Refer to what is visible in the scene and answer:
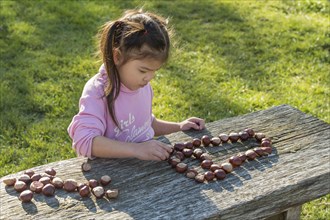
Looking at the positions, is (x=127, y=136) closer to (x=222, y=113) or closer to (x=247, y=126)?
(x=247, y=126)

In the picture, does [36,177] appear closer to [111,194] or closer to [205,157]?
[111,194]

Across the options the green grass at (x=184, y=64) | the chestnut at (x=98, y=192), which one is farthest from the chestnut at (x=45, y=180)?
the green grass at (x=184, y=64)

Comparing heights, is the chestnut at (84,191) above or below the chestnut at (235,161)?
above

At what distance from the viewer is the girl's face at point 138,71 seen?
2.58 m

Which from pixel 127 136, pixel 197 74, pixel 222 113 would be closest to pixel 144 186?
pixel 127 136

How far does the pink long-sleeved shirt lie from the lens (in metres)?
2.64

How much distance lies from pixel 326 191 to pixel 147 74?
1080mm

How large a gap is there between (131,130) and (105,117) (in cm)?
20

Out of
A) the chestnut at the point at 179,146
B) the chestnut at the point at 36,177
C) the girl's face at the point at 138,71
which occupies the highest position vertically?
the girl's face at the point at 138,71

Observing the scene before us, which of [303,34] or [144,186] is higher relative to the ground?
[144,186]

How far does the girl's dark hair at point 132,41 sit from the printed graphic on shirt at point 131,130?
0.19 metres

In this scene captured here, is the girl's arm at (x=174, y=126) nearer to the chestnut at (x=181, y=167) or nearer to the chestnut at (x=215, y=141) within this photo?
the chestnut at (x=215, y=141)

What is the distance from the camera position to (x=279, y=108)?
3.38m

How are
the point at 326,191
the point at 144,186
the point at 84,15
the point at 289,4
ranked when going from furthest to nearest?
the point at 289,4 → the point at 84,15 → the point at 326,191 → the point at 144,186
